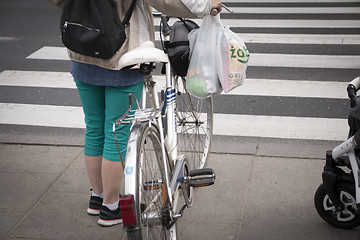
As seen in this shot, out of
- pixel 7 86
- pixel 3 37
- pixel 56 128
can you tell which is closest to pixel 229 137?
pixel 56 128

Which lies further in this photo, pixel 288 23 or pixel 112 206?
pixel 288 23

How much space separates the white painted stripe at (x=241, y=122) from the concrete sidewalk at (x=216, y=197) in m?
0.43

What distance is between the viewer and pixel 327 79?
6.83 m

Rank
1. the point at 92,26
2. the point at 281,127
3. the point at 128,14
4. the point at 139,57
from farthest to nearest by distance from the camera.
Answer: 1. the point at 281,127
2. the point at 128,14
3. the point at 92,26
4. the point at 139,57

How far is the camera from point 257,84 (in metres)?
6.79

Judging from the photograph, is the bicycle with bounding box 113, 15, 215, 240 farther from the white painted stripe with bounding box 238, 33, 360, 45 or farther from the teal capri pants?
the white painted stripe with bounding box 238, 33, 360, 45

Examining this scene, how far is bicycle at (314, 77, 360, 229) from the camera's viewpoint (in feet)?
10.4

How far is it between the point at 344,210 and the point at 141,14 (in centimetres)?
179

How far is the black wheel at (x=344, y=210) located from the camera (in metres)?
3.41

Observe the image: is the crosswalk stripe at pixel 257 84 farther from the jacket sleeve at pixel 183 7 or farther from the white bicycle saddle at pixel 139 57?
the white bicycle saddle at pixel 139 57

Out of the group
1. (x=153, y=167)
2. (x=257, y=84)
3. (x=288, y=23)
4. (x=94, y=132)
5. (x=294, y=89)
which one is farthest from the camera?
(x=288, y=23)

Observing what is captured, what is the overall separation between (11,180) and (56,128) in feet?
4.45

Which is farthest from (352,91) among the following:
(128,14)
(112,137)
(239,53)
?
(112,137)

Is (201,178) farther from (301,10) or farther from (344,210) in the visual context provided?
(301,10)
